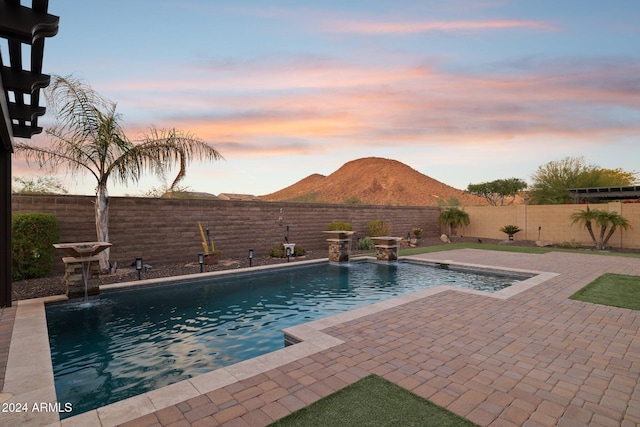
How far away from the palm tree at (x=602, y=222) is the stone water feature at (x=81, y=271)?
19.5m

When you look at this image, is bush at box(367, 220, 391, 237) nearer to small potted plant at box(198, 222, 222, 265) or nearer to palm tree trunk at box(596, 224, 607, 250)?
small potted plant at box(198, 222, 222, 265)

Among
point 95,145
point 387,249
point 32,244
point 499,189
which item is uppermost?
point 499,189

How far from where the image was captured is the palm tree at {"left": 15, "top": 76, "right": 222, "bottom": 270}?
781 centimetres

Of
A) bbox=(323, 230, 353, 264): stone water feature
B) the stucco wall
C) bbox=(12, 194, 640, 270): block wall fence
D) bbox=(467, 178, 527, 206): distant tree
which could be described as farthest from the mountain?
bbox=(323, 230, 353, 264): stone water feature

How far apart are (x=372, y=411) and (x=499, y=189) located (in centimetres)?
4868

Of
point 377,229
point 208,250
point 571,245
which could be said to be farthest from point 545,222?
point 208,250

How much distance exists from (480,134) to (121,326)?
1880 centimetres

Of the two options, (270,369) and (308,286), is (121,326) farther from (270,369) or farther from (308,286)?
(308,286)

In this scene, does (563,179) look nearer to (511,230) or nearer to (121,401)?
(511,230)

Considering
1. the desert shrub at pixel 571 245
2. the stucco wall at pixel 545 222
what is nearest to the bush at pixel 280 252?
the stucco wall at pixel 545 222

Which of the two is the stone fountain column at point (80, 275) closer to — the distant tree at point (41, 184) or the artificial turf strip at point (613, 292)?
the distant tree at point (41, 184)

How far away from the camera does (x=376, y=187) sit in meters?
64.9

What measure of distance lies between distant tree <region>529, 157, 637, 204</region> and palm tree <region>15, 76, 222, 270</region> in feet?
92.9

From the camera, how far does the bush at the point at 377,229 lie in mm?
16188
